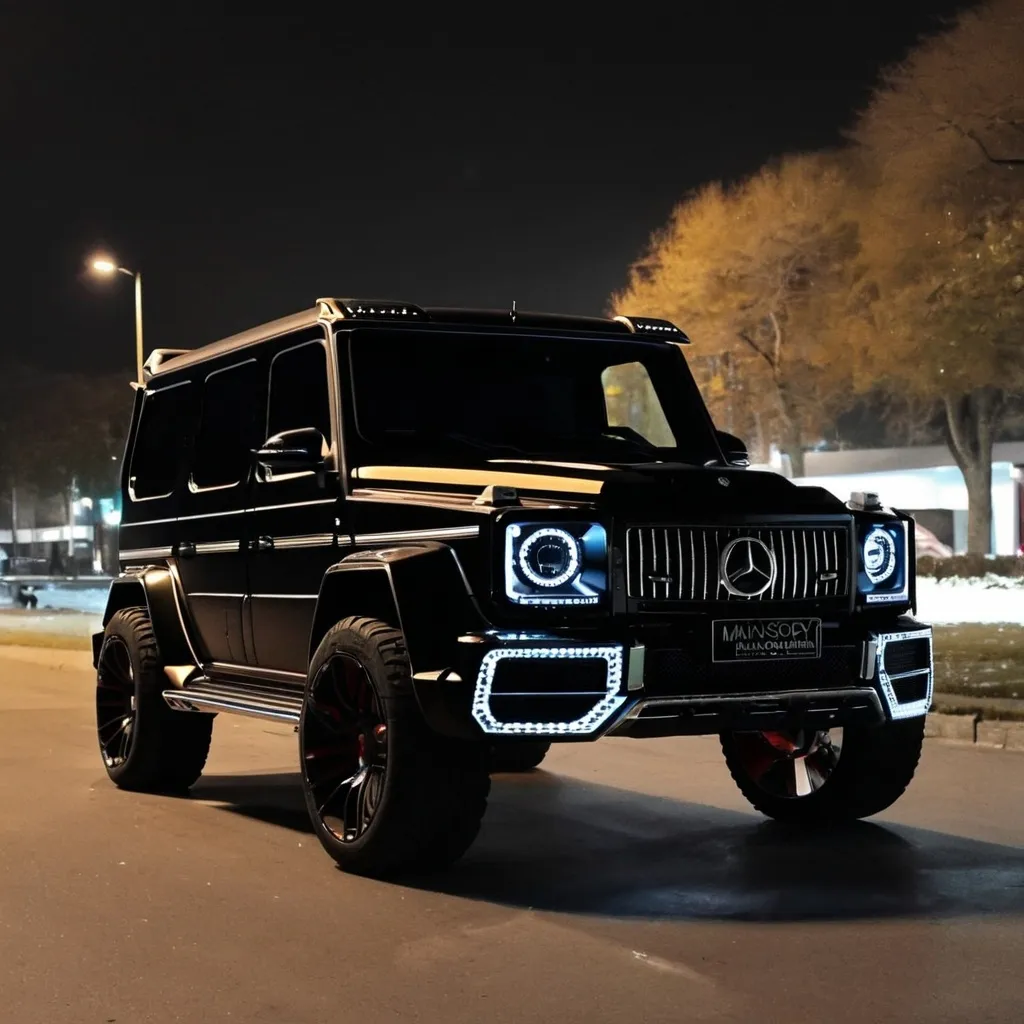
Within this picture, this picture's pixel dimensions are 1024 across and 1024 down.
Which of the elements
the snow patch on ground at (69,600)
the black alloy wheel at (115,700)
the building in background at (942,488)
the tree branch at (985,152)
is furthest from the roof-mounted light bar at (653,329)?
the building in background at (942,488)

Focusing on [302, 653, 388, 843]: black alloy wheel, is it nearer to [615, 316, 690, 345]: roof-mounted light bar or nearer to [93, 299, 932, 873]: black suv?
[93, 299, 932, 873]: black suv

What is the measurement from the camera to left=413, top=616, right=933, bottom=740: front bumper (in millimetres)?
5879

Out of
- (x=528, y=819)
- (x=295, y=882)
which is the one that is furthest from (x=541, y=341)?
(x=295, y=882)

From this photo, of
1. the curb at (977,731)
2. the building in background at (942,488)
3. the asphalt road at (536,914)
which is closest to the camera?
the asphalt road at (536,914)

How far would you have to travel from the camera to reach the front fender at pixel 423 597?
19.8ft

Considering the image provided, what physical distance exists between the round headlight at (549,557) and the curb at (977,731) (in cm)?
505

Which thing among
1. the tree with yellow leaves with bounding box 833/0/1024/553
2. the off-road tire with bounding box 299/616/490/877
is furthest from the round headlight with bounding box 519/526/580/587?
the tree with yellow leaves with bounding box 833/0/1024/553

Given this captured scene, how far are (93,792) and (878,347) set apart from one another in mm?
28492

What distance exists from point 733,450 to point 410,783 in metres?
2.84

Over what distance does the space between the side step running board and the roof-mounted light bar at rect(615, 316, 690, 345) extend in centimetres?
252

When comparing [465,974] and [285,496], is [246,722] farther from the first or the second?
[465,974]

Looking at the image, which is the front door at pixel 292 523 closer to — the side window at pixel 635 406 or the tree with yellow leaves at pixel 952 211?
the side window at pixel 635 406

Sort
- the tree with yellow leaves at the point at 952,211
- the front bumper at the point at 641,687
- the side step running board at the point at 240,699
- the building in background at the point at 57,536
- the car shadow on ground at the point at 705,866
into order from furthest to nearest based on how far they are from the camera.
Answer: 1. the building in background at the point at 57,536
2. the tree with yellow leaves at the point at 952,211
3. the side step running board at the point at 240,699
4. the car shadow on ground at the point at 705,866
5. the front bumper at the point at 641,687

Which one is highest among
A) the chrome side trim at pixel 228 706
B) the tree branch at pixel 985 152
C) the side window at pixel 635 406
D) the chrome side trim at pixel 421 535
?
the tree branch at pixel 985 152
